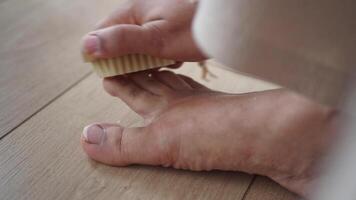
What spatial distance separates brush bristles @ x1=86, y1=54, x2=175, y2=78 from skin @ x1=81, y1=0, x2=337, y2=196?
0.02 m

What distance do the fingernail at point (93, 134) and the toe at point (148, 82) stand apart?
10 centimetres

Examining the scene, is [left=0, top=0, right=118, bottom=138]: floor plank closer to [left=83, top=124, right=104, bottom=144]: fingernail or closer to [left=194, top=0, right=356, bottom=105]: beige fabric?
[left=83, top=124, right=104, bottom=144]: fingernail

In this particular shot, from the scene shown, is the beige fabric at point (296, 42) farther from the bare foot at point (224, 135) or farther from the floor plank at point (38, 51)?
the floor plank at point (38, 51)

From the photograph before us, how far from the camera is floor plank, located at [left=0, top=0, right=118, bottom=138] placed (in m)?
0.74

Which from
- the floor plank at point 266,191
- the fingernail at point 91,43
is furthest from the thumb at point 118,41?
the floor plank at point 266,191

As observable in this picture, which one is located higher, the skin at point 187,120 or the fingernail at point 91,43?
the fingernail at point 91,43

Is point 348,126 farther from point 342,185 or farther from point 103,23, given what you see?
point 103,23

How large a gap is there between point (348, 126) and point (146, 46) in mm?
354

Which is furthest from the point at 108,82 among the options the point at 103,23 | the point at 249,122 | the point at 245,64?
the point at 245,64

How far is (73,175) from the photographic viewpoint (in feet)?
1.99

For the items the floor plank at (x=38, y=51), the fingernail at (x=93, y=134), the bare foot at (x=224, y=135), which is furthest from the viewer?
the floor plank at (x=38, y=51)

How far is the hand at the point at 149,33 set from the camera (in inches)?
24.1

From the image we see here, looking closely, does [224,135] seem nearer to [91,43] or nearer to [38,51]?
[91,43]

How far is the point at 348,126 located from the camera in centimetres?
33
